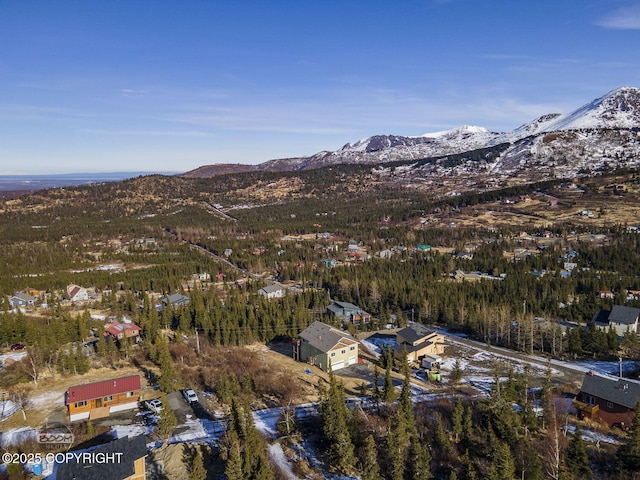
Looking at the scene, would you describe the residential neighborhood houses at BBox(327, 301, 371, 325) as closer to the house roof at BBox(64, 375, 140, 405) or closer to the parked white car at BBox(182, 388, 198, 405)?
the parked white car at BBox(182, 388, 198, 405)

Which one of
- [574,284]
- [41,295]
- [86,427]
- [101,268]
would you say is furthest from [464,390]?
[101,268]

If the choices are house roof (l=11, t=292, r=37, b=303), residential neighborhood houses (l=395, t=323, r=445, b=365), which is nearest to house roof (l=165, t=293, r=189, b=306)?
house roof (l=11, t=292, r=37, b=303)

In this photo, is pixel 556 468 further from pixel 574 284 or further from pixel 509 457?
pixel 574 284

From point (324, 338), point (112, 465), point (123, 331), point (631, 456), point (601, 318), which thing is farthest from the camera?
point (601, 318)

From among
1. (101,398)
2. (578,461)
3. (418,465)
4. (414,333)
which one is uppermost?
(418,465)

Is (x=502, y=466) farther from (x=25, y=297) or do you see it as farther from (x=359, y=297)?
(x=25, y=297)

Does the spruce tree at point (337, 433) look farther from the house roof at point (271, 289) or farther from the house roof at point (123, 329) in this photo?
the house roof at point (271, 289)

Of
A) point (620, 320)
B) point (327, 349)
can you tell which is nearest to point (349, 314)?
point (327, 349)
